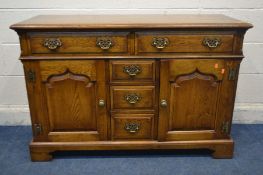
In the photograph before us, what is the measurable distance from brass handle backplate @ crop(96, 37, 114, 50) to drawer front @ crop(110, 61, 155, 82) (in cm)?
10

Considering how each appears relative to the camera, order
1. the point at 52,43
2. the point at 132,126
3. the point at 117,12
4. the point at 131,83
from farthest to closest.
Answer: the point at 117,12 < the point at 132,126 < the point at 131,83 < the point at 52,43

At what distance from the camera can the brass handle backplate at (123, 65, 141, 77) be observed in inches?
64.7

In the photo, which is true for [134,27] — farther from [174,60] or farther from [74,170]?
[74,170]

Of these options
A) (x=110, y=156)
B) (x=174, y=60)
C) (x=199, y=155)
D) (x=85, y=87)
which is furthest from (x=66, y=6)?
(x=199, y=155)

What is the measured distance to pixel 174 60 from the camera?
164 cm

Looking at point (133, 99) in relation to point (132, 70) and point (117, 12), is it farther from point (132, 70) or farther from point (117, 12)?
point (117, 12)

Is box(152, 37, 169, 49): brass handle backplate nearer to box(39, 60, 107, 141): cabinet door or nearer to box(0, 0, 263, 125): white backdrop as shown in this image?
box(39, 60, 107, 141): cabinet door

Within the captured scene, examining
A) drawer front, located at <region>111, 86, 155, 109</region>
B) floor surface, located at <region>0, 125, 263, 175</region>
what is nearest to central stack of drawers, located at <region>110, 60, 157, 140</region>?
drawer front, located at <region>111, 86, 155, 109</region>

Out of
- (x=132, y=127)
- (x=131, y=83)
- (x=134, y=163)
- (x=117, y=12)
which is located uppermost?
(x=117, y=12)

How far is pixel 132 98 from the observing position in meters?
1.73

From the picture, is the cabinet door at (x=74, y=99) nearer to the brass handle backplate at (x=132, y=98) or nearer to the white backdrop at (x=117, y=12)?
the brass handle backplate at (x=132, y=98)

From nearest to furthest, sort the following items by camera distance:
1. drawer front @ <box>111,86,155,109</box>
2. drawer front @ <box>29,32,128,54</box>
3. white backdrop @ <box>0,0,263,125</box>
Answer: drawer front @ <box>29,32,128,54</box>, drawer front @ <box>111,86,155,109</box>, white backdrop @ <box>0,0,263,125</box>

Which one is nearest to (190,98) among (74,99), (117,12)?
(74,99)

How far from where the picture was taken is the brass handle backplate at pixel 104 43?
5.22 feet
